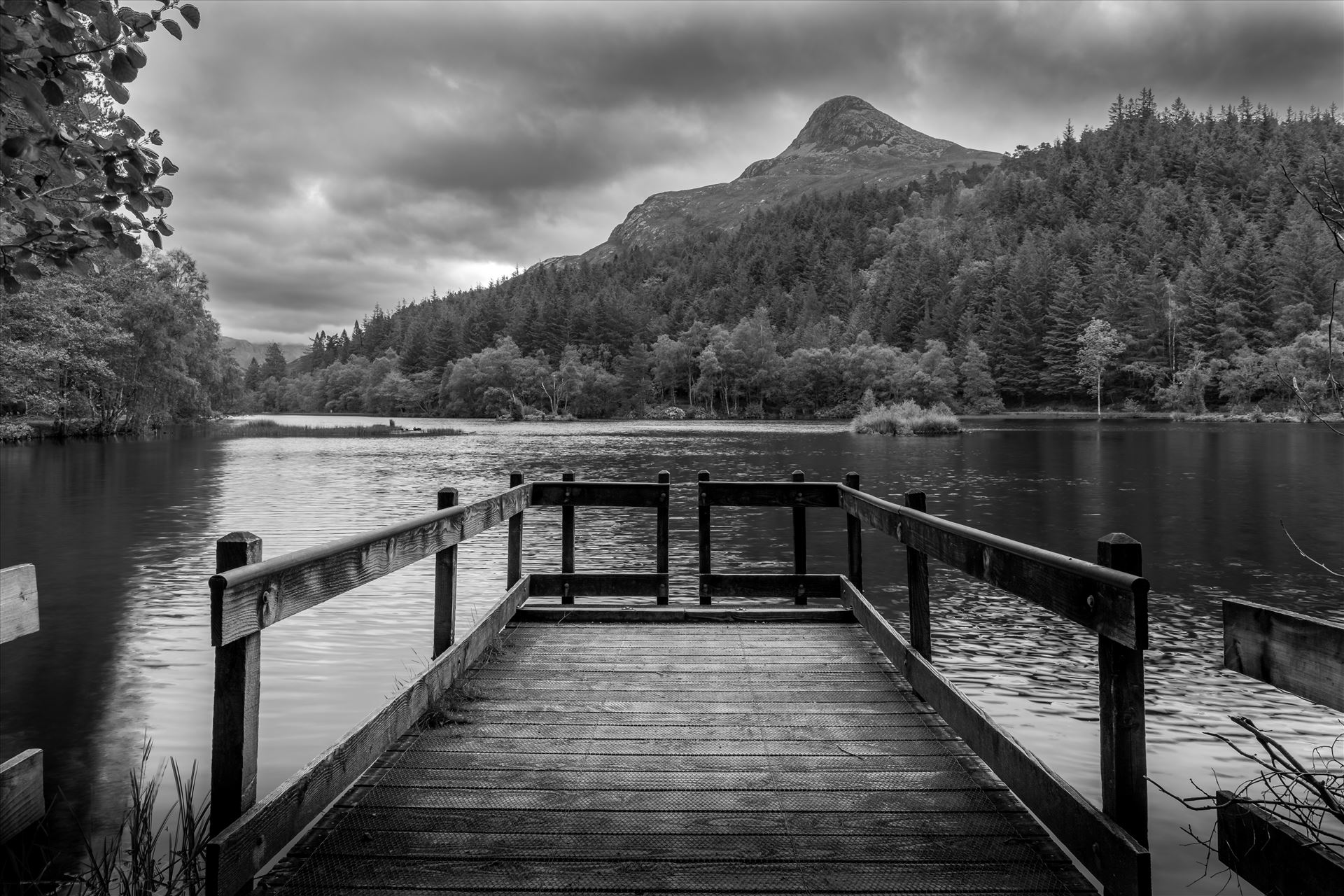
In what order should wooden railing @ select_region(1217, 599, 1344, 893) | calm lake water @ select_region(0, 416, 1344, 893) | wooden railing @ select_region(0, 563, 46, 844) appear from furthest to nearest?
1. calm lake water @ select_region(0, 416, 1344, 893)
2. wooden railing @ select_region(0, 563, 46, 844)
3. wooden railing @ select_region(1217, 599, 1344, 893)

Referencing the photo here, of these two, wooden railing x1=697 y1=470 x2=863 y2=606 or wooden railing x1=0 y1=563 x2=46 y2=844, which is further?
wooden railing x1=697 y1=470 x2=863 y2=606

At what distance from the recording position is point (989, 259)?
138 metres

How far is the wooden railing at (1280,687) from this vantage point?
6.26 ft

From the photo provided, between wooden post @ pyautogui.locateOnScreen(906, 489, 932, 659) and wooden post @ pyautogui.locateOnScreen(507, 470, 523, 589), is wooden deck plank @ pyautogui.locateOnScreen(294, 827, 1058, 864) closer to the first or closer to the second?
wooden post @ pyautogui.locateOnScreen(906, 489, 932, 659)

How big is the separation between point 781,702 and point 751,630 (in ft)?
6.33

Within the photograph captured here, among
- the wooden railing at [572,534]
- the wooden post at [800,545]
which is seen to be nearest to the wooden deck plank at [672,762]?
the wooden railing at [572,534]

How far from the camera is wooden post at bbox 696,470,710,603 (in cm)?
749

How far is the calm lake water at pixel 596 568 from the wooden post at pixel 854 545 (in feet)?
5.30

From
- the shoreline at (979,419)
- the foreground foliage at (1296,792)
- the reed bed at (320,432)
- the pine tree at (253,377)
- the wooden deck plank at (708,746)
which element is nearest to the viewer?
the foreground foliage at (1296,792)

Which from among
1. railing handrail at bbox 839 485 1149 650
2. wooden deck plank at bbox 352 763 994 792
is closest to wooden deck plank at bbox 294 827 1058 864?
wooden deck plank at bbox 352 763 994 792

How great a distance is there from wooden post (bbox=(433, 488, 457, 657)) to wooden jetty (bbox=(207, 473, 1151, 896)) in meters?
0.02

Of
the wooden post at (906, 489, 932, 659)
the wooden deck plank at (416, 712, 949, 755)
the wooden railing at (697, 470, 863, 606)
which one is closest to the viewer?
the wooden deck plank at (416, 712, 949, 755)

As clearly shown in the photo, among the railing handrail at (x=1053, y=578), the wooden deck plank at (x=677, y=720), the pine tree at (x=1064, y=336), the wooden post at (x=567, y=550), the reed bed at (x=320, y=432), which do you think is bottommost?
the wooden deck plank at (x=677, y=720)

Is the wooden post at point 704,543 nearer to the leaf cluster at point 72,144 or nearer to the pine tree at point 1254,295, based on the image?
the leaf cluster at point 72,144
